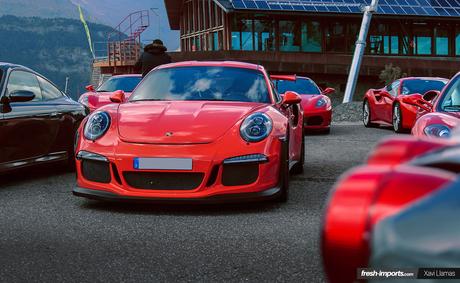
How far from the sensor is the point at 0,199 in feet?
22.2

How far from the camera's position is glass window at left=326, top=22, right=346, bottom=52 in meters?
41.8

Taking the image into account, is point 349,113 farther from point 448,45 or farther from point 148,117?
point 448,45

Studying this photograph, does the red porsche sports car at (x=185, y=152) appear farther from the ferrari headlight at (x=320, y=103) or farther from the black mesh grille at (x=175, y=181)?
the ferrari headlight at (x=320, y=103)

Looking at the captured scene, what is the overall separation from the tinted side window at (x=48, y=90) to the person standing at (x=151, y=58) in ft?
17.6

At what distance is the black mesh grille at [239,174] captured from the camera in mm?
5781

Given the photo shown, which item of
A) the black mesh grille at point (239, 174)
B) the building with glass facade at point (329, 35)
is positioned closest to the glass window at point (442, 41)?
the building with glass facade at point (329, 35)

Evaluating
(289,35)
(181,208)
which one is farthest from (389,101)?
(289,35)

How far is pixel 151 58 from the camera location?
14.0 m

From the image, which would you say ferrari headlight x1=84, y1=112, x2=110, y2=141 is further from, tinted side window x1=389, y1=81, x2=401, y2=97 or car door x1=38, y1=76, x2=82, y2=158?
tinted side window x1=389, y1=81, x2=401, y2=97

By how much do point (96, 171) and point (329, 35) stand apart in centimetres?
3689

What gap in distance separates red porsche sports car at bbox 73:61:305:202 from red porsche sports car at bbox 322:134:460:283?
482cm

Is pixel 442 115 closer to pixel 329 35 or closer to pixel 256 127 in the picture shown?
pixel 256 127

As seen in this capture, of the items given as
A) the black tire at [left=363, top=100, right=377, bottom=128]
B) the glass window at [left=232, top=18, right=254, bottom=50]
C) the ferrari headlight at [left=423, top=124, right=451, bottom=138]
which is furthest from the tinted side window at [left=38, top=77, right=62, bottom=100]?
the glass window at [left=232, top=18, right=254, bottom=50]

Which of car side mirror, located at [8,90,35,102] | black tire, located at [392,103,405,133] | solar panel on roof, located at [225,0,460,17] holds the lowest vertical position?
black tire, located at [392,103,405,133]
